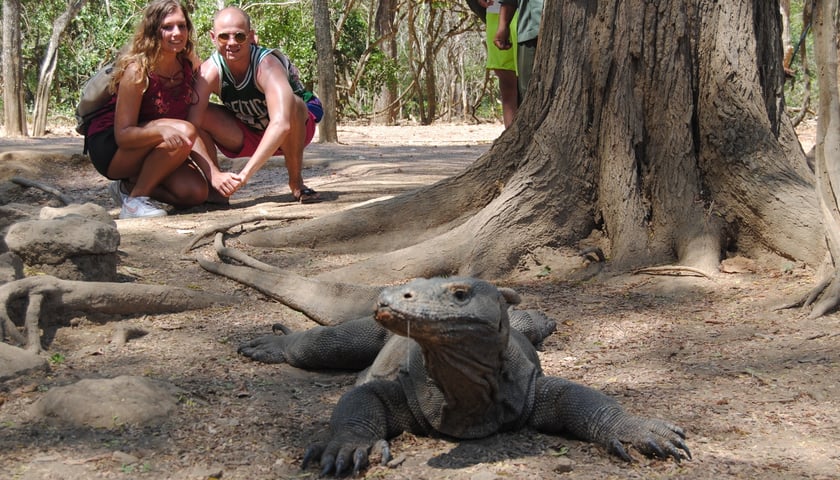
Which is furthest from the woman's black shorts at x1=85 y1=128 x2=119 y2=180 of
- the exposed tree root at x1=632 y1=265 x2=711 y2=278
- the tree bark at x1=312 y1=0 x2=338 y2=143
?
the tree bark at x1=312 y1=0 x2=338 y2=143

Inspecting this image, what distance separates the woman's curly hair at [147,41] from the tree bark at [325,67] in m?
6.28

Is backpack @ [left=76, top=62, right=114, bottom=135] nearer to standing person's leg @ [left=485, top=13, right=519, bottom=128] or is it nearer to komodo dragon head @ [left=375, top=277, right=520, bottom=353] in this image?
standing person's leg @ [left=485, top=13, right=519, bottom=128]

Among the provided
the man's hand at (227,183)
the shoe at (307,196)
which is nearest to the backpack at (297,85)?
the shoe at (307,196)

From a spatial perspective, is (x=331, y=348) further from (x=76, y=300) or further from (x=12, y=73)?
(x=12, y=73)

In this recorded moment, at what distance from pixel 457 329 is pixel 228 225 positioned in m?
3.60

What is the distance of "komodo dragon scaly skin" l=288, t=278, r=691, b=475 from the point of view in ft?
8.07

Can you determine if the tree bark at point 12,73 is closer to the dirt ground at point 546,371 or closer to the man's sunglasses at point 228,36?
the man's sunglasses at point 228,36

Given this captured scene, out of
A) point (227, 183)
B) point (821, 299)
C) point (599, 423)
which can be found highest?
point (227, 183)

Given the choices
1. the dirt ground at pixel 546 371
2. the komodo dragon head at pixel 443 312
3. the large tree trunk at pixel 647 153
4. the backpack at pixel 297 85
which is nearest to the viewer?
the komodo dragon head at pixel 443 312

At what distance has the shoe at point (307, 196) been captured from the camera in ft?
22.5

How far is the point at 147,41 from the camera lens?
6004 millimetres

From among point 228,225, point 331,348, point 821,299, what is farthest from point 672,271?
point 228,225

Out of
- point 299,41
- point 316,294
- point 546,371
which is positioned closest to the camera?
point 546,371

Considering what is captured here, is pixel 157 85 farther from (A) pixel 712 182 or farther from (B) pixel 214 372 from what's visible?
(A) pixel 712 182
